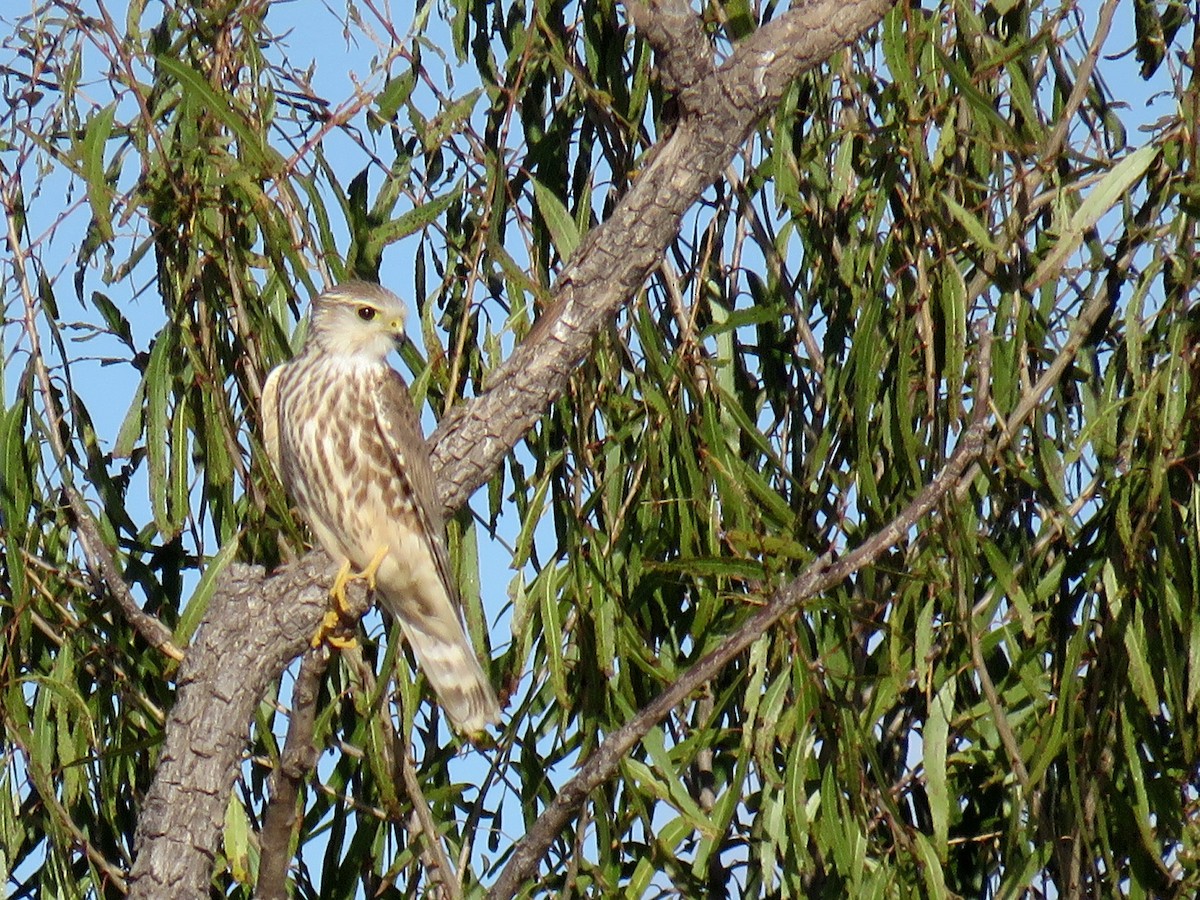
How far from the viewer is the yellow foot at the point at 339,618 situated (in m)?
2.60

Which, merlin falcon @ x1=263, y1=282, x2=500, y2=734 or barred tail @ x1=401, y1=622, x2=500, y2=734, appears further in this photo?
merlin falcon @ x1=263, y1=282, x2=500, y2=734

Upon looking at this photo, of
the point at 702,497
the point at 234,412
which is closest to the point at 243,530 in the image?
the point at 234,412

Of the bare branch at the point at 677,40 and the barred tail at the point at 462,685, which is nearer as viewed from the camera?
the bare branch at the point at 677,40

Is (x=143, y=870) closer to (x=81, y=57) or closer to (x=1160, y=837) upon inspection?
(x=81, y=57)

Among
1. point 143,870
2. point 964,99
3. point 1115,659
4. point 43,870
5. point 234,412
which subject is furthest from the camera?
point 234,412

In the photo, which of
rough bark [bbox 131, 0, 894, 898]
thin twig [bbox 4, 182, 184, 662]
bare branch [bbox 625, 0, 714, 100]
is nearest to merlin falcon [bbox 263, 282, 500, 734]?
thin twig [bbox 4, 182, 184, 662]

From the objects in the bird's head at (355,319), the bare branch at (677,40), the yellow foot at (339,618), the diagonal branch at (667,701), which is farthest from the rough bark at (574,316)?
the bird's head at (355,319)

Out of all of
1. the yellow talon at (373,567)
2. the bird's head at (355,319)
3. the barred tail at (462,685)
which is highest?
the bird's head at (355,319)

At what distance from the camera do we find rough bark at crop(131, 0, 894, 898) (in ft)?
7.50

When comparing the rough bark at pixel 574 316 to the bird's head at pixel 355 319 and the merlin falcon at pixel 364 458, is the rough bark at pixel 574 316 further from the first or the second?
the bird's head at pixel 355 319

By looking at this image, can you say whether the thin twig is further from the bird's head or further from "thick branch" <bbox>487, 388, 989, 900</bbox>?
"thick branch" <bbox>487, 388, 989, 900</bbox>

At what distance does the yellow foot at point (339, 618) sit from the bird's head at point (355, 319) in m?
0.45

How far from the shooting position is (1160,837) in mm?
2584

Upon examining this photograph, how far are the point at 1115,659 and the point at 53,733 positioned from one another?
1.71 meters
